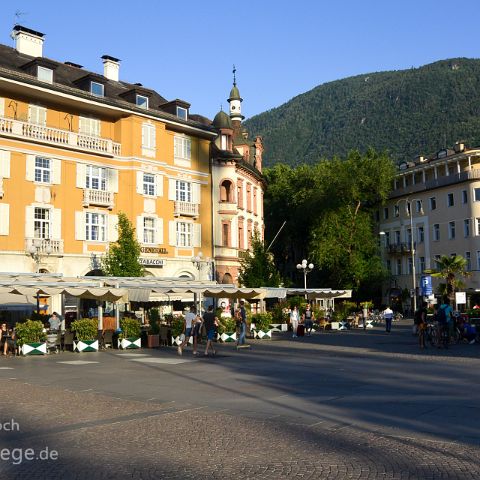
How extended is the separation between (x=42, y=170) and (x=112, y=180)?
4.96 metres

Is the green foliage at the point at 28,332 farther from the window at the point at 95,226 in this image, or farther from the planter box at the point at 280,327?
the planter box at the point at 280,327

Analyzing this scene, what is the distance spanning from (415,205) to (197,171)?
35509mm

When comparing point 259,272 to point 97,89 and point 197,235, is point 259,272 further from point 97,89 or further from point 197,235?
point 97,89

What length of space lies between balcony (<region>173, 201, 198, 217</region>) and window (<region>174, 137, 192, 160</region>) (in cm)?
341

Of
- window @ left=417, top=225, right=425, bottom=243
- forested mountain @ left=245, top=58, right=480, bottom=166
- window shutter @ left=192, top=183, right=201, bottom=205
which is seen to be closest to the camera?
window shutter @ left=192, top=183, right=201, bottom=205

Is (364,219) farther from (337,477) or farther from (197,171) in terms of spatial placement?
(337,477)

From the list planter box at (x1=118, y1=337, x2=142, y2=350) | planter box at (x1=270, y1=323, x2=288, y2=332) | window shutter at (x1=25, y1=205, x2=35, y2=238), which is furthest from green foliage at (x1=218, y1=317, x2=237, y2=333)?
window shutter at (x1=25, y1=205, x2=35, y2=238)

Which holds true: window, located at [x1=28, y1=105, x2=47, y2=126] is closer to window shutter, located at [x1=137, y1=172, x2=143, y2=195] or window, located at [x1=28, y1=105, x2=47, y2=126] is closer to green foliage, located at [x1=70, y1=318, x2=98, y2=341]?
window shutter, located at [x1=137, y1=172, x2=143, y2=195]

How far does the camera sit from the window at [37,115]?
38.5 m

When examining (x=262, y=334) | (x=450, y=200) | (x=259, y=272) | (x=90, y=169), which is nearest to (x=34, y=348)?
(x=262, y=334)

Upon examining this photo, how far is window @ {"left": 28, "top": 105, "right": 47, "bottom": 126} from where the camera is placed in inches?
1517

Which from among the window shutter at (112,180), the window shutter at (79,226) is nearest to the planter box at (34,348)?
the window shutter at (79,226)

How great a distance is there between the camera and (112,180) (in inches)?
1661

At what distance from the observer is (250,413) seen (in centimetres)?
1116
